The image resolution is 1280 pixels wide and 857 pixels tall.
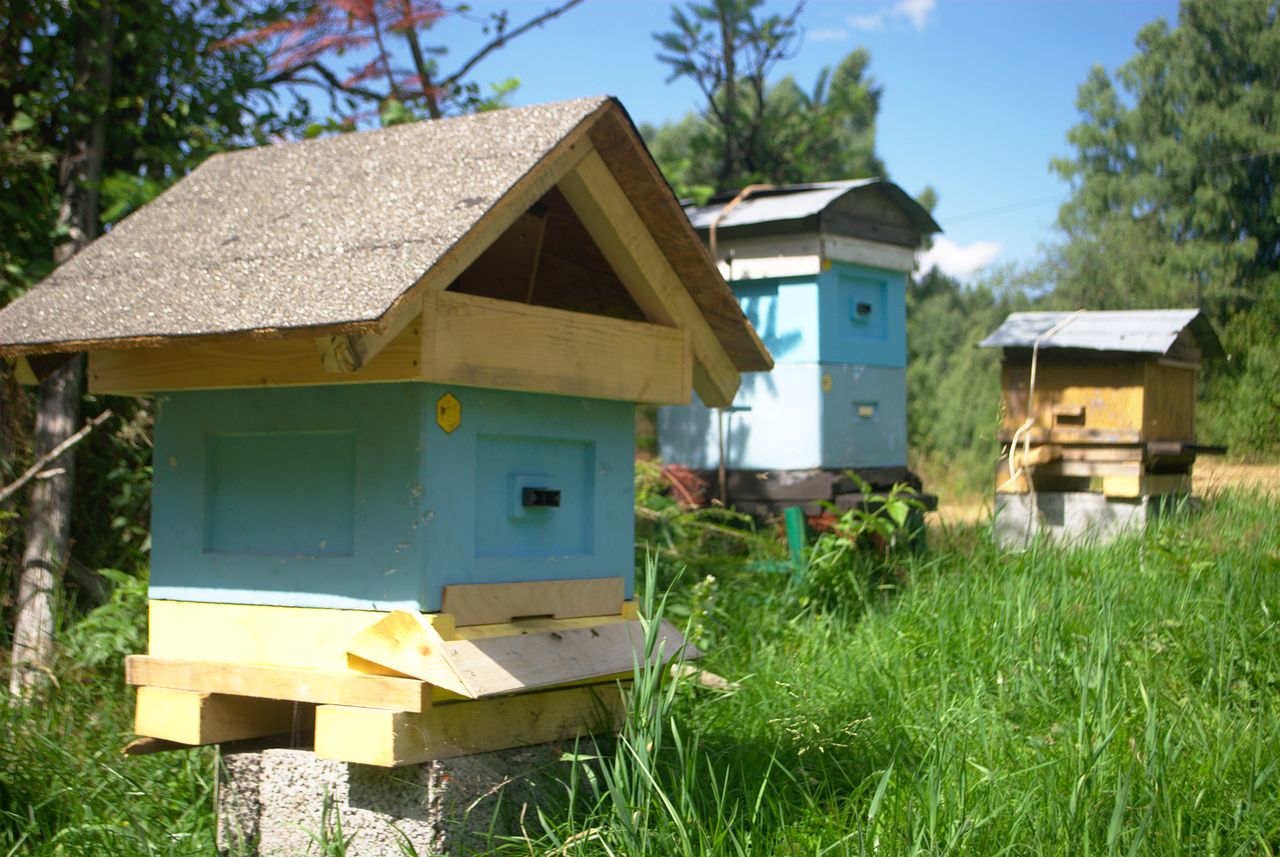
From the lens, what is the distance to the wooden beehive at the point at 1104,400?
7.26m

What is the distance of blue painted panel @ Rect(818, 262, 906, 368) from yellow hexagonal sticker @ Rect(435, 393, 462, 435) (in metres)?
4.72

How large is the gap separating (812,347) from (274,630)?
4955 mm

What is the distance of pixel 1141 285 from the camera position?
983 centimetres

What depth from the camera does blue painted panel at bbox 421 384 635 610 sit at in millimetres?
3076

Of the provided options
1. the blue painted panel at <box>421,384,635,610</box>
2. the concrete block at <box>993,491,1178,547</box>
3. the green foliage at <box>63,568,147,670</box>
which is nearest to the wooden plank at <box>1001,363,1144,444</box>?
the concrete block at <box>993,491,1178,547</box>

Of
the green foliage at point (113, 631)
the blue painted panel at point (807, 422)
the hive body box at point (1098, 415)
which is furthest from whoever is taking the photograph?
the blue painted panel at point (807, 422)

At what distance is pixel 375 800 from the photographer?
10.3 ft

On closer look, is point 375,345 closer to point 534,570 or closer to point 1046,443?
point 534,570

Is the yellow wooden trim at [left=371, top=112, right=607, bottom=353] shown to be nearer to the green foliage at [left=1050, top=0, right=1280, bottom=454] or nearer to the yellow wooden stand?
the yellow wooden stand

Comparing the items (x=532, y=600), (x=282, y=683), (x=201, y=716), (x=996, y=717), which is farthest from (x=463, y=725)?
(x=996, y=717)

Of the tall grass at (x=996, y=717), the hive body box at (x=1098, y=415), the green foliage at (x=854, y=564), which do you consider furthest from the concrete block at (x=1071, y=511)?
the tall grass at (x=996, y=717)

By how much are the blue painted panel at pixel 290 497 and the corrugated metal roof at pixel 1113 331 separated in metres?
5.19

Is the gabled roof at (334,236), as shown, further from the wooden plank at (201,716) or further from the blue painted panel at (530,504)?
the wooden plank at (201,716)

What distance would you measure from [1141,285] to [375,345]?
8.57 meters
